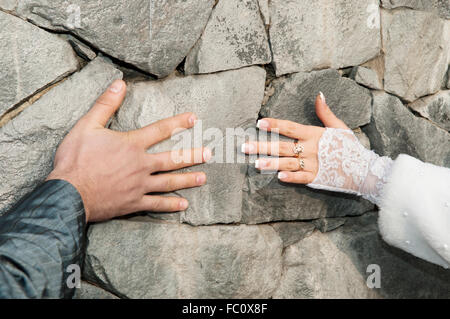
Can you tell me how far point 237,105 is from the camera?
49.8 inches

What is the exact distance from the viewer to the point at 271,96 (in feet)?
4.35

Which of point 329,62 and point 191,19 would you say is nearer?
point 191,19

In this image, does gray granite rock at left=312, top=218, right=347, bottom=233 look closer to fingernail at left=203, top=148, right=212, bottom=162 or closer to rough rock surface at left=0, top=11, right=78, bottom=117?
fingernail at left=203, top=148, right=212, bottom=162

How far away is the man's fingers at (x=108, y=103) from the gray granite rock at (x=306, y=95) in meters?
0.47

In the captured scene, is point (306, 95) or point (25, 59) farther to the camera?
point (306, 95)

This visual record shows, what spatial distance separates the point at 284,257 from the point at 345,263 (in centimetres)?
23

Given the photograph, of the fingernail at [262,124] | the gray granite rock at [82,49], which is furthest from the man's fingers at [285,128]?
the gray granite rock at [82,49]

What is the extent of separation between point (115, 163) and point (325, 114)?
2.19 feet

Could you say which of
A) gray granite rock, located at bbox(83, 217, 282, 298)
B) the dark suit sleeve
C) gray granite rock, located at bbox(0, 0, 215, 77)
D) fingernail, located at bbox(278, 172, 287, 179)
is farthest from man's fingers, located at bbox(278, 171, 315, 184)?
the dark suit sleeve

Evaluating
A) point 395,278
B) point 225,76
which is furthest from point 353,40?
point 395,278

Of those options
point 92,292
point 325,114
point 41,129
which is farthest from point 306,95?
point 92,292

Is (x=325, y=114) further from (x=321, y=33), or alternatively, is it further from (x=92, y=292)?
(x=92, y=292)

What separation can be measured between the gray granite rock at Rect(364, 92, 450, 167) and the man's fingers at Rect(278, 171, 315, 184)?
366 millimetres

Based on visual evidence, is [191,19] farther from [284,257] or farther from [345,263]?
[345,263]
